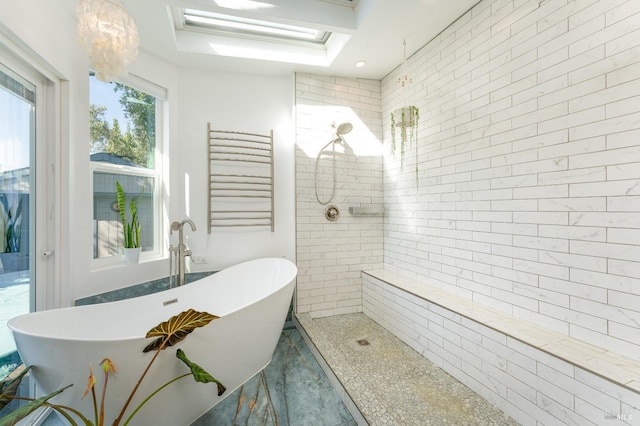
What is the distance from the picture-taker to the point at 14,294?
1.51 meters

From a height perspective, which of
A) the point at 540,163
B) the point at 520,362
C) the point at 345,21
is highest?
the point at 345,21

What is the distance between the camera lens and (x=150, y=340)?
Answer: 4.06 ft

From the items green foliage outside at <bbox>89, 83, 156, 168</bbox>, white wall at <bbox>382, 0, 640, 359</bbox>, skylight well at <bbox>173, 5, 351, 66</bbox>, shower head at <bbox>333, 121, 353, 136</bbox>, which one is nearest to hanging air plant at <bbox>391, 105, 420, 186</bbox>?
white wall at <bbox>382, 0, 640, 359</bbox>

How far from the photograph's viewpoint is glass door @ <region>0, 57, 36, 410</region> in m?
1.41

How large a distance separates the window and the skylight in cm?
74

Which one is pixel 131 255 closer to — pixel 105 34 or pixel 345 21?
pixel 105 34

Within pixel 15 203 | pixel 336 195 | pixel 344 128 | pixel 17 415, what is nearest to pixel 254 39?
pixel 344 128

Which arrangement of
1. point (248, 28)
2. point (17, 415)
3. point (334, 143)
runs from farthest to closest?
point (334, 143), point (248, 28), point (17, 415)

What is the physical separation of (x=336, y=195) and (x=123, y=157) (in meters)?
2.05

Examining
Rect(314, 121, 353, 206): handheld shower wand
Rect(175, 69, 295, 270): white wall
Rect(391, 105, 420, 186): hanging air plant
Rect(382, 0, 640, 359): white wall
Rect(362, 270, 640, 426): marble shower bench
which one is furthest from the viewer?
Rect(314, 121, 353, 206): handheld shower wand

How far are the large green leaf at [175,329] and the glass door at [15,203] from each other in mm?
927

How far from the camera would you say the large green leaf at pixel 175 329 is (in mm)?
1240

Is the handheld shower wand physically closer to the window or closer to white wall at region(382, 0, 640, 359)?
white wall at region(382, 0, 640, 359)

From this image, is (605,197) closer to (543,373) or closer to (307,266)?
(543,373)
